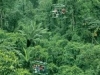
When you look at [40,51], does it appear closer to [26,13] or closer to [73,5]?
[73,5]

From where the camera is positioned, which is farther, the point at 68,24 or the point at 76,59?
the point at 68,24

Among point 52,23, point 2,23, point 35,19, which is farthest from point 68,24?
point 2,23

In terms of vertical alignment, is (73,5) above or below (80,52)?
above

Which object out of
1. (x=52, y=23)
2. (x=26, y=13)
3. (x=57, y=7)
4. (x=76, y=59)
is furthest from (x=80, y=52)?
(x=26, y=13)

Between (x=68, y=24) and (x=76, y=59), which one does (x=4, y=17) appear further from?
(x=76, y=59)

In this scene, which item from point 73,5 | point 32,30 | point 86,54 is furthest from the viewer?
point 73,5

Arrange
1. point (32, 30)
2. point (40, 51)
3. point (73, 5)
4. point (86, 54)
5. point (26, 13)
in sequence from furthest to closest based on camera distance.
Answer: point (26, 13) < point (73, 5) < point (32, 30) < point (40, 51) < point (86, 54)
